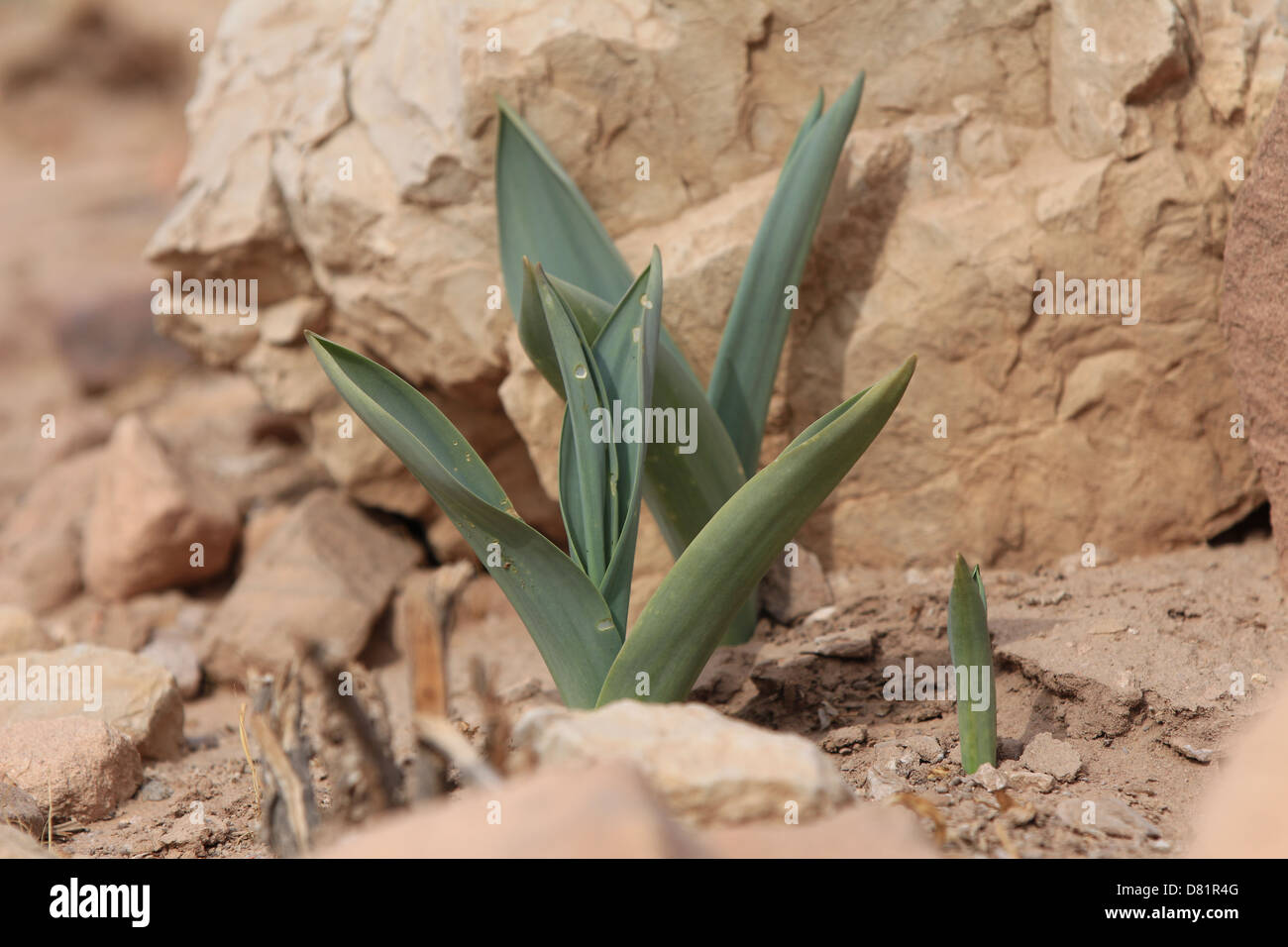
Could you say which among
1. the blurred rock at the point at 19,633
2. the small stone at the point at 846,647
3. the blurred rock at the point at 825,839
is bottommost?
the blurred rock at the point at 825,839

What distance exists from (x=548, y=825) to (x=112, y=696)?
185cm

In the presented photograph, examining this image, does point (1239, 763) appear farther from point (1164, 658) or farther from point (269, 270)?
point (269, 270)

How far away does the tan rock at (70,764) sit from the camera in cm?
212

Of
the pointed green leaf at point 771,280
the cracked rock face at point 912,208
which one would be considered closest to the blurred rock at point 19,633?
the cracked rock face at point 912,208

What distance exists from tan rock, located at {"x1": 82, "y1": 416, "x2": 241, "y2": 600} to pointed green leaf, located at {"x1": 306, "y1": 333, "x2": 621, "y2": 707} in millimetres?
1988

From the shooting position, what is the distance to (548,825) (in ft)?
3.61

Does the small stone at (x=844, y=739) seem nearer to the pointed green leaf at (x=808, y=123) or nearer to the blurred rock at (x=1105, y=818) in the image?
the blurred rock at (x=1105, y=818)

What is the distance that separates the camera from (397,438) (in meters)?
1.84

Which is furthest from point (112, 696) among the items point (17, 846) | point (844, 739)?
point (844, 739)

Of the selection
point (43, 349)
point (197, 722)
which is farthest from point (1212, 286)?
point (43, 349)

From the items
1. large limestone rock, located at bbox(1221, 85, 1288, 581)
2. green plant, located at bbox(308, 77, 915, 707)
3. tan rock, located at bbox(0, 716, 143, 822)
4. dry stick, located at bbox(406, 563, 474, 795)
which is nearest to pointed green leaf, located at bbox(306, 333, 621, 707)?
green plant, located at bbox(308, 77, 915, 707)

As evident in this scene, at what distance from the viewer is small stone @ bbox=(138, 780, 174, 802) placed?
2.32 m

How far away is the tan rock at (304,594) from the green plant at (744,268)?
133 cm
